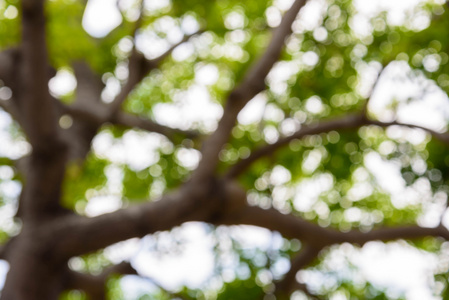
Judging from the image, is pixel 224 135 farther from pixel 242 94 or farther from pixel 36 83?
pixel 36 83

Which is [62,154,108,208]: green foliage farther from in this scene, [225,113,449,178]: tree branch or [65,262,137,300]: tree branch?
[225,113,449,178]: tree branch

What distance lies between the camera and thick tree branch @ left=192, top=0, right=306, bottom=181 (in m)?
4.73

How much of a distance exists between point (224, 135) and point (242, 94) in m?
0.38

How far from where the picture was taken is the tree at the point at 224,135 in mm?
4570

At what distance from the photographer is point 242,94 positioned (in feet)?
15.8

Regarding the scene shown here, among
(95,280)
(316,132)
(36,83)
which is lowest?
(95,280)

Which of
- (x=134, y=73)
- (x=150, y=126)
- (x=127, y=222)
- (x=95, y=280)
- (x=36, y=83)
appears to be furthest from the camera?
(x=150, y=126)

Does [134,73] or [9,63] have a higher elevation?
[9,63]

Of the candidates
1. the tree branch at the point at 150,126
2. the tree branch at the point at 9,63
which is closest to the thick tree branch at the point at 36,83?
the tree branch at the point at 9,63

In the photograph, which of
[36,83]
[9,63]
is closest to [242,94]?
[36,83]

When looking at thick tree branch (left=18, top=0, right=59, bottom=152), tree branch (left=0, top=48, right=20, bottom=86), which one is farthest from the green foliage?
thick tree branch (left=18, top=0, right=59, bottom=152)

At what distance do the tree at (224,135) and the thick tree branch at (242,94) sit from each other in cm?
1

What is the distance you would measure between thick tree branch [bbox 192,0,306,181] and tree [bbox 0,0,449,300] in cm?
Answer: 1

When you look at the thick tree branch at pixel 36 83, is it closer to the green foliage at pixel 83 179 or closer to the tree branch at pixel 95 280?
the tree branch at pixel 95 280
